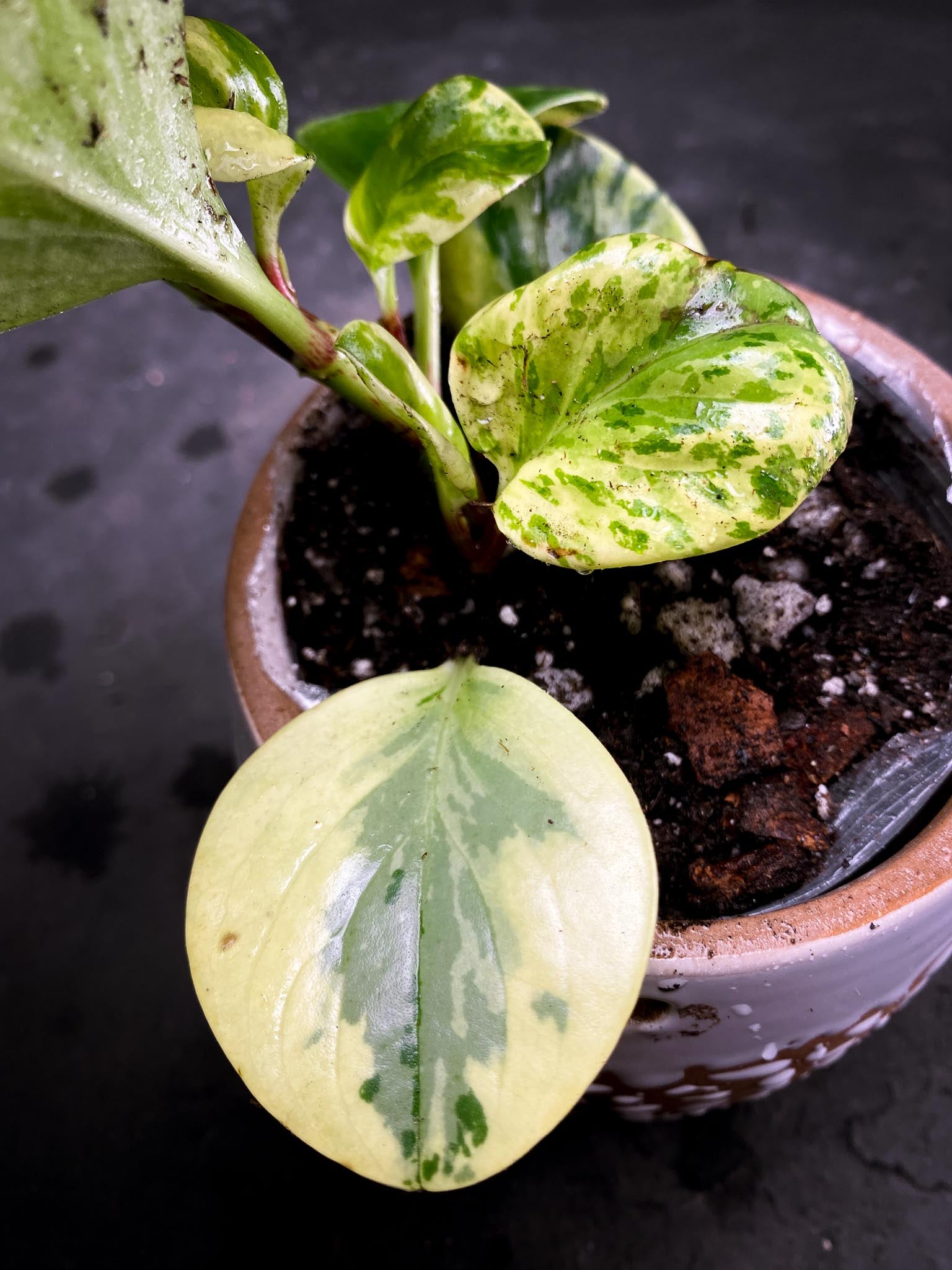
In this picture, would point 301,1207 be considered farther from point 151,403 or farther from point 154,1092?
point 151,403

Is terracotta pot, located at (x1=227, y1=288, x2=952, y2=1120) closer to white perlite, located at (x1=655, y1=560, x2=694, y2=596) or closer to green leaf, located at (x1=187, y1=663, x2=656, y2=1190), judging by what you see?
green leaf, located at (x1=187, y1=663, x2=656, y2=1190)

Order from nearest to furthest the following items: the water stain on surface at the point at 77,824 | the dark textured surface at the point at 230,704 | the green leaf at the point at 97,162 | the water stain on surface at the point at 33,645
Answer: the green leaf at the point at 97,162, the dark textured surface at the point at 230,704, the water stain on surface at the point at 77,824, the water stain on surface at the point at 33,645

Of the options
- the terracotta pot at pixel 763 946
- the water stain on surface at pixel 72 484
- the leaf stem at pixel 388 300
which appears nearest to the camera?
the terracotta pot at pixel 763 946

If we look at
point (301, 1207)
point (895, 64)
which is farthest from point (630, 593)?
point (895, 64)

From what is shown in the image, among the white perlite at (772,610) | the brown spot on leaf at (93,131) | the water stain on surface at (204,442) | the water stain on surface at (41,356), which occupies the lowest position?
the water stain on surface at (204,442)

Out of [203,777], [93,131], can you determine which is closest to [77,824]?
[203,777]

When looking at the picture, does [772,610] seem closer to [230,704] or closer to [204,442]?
[230,704]

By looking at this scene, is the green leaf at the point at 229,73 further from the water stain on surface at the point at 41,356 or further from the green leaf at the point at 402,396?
the water stain on surface at the point at 41,356

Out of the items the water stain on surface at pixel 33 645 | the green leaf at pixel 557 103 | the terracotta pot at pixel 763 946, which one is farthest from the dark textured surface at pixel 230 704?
the green leaf at pixel 557 103
